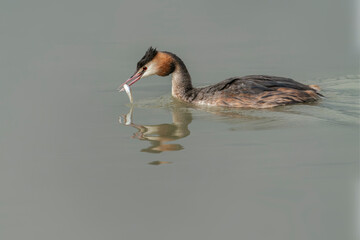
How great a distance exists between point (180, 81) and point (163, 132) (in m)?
2.20

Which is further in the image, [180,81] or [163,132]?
[180,81]

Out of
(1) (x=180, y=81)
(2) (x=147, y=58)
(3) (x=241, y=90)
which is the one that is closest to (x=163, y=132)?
(3) (x=241, y=90)

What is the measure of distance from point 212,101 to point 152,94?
A: 1365 millimetres

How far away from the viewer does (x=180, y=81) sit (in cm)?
1080

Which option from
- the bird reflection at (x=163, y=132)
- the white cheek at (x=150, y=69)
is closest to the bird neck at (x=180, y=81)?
the white cheek at (x=150, y=69)

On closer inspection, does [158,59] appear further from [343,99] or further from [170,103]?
[343,99]

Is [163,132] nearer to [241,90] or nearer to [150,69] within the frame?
[241,90]

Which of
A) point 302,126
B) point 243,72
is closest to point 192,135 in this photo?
point 302,126

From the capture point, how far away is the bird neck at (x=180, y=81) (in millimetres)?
10781

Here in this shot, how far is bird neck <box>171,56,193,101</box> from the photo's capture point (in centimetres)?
1078

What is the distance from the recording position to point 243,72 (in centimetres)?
1220

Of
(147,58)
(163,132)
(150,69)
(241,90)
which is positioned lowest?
(163,132)

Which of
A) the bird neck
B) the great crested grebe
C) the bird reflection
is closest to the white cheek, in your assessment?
the great crested grebe

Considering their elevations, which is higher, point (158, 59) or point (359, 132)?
point (158, 59)
